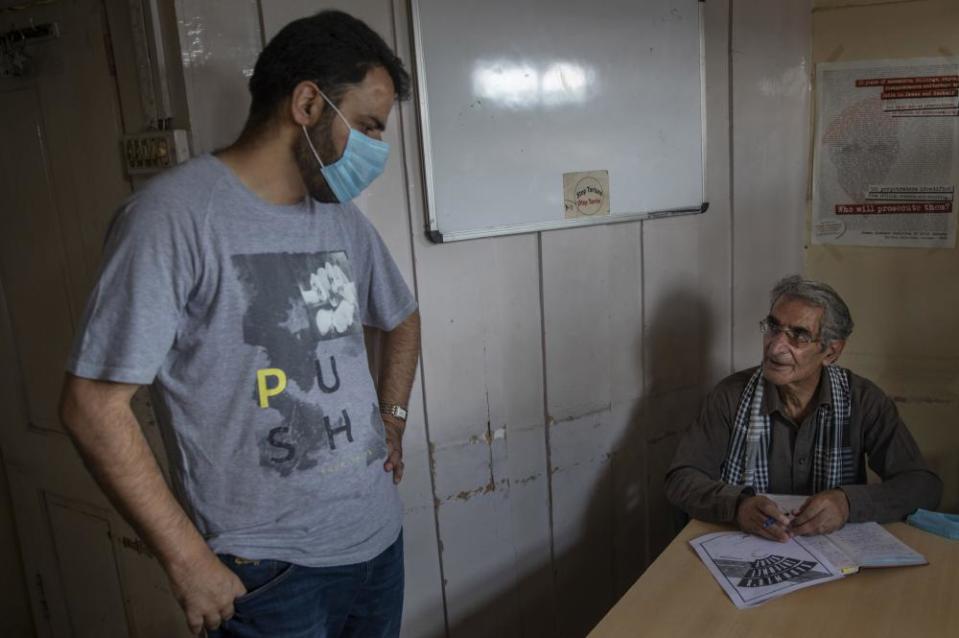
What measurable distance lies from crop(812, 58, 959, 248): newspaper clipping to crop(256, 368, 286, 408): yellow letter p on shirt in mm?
1894

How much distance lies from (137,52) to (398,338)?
76 centimetres

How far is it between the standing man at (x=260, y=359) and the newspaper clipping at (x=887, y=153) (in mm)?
1575

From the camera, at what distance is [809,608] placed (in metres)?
1.28

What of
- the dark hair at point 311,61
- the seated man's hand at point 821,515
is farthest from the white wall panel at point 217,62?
the seated man's hand at point 821,515

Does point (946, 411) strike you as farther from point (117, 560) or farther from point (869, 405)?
point (117, 560)

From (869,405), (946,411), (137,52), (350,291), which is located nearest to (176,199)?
(350,291)

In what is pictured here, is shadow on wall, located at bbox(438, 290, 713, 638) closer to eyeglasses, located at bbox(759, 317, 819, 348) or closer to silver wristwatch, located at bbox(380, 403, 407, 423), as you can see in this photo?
eyeglasses, located at bbox(759, 317, 819, 348)

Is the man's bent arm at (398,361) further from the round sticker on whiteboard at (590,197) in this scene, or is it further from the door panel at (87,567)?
the door panel at (87,567)

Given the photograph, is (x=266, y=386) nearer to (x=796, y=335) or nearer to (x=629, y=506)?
(x=796, y=335)

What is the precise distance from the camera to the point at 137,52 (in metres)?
1.44

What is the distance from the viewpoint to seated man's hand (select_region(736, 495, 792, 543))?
1.50 meters

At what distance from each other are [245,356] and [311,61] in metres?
0.48

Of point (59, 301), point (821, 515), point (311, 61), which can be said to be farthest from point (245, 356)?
point (821, 515)

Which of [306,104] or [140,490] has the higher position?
[306,104]
